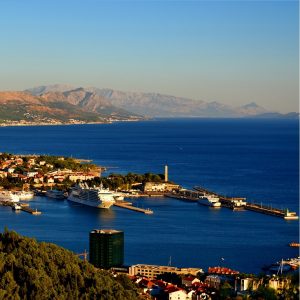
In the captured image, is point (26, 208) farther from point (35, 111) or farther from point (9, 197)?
point (35, 111)

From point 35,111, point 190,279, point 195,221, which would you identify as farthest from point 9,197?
point 35,111

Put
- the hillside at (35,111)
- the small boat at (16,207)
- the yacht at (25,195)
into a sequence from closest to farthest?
the small boat at (16,207), the yacht at (25,195), the hillside at (35,111)

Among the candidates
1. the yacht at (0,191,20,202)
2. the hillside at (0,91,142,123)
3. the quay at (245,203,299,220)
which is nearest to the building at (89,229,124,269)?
the quay at (245,203,299,220)

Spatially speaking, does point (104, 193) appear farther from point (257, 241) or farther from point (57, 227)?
point (257, 241)

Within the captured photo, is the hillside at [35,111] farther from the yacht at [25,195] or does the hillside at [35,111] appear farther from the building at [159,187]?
the yacht at [25,195]

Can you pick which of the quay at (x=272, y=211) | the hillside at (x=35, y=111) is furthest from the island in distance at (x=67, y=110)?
the quay at (x=272, y=211)

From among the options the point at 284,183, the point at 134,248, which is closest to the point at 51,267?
the point at 134,248
